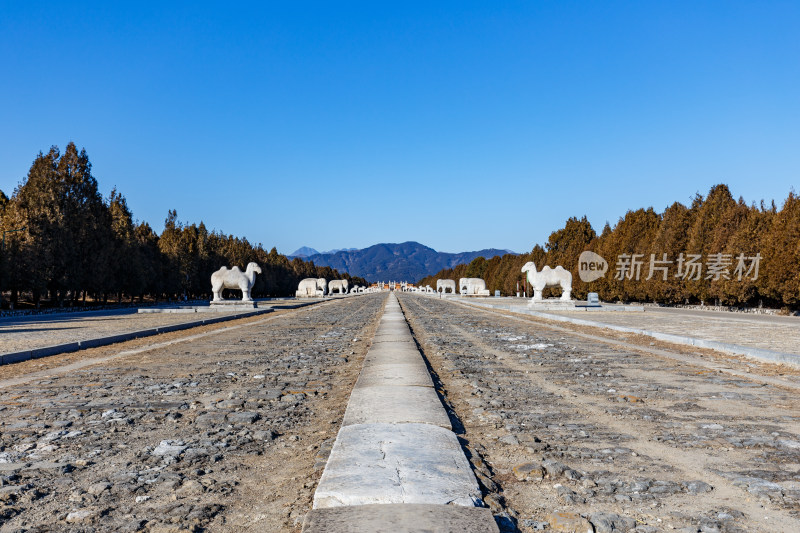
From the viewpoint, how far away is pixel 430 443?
166 inches

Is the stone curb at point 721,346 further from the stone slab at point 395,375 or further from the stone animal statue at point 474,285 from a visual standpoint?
the stone animal statue at point 474,285

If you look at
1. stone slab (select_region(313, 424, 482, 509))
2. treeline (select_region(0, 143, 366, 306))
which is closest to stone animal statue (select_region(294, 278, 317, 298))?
treeline (select_region(0, 143, 366, 306))

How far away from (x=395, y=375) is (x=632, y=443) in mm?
3425

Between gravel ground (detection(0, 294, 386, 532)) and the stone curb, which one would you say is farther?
the stone curb

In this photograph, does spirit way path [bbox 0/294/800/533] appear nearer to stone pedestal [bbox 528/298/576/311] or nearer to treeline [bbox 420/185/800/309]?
stone pedestal [bbox 528/298/576/311]

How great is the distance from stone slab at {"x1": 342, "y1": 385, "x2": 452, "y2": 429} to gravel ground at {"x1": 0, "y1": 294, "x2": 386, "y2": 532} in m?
0.25

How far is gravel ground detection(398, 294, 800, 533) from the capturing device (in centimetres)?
323

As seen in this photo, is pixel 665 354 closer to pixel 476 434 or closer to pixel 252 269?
pixel 476 434

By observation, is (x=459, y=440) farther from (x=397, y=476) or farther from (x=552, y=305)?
(x=552, y=305)

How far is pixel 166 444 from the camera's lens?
461 cm

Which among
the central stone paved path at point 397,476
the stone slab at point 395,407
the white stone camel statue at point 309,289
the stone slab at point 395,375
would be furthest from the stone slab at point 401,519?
the white stone camel statue at point 309,289

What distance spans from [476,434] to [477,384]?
2.63 meters

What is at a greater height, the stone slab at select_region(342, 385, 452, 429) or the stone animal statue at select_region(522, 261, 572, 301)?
the stone animal statue at select_region(522, 261, 572, 301)

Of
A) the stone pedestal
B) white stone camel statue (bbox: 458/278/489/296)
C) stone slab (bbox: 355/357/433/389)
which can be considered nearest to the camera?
stone slab (bbox: 355/357/433/389)
